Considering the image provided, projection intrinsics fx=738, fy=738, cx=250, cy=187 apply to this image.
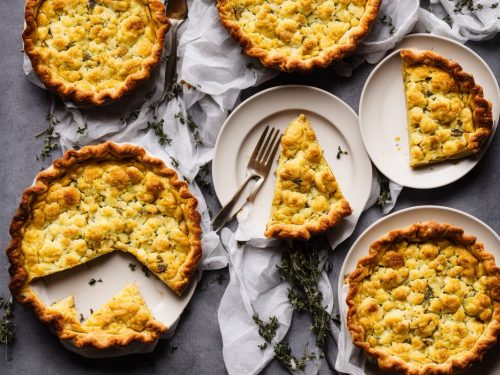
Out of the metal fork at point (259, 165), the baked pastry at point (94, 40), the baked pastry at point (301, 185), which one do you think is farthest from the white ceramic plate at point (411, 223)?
the baked pastry at point (94, 40)

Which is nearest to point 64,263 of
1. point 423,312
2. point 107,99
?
point 107,99

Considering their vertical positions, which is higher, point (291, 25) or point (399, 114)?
point (291, 25)

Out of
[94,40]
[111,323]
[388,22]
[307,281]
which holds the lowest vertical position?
[111,323]

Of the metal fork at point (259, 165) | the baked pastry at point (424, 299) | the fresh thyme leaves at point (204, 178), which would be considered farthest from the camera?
the fresh thyme leaves at point (204, 178)

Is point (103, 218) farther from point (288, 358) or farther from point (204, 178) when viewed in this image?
point (288, 358)

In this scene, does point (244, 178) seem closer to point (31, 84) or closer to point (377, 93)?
point (377, 93)

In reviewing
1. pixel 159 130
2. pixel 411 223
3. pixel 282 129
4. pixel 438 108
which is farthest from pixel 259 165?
pixel 438 108

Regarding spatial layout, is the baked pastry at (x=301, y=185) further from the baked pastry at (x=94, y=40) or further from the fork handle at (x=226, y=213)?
the baked pastry at (x=94, y=40)
